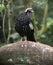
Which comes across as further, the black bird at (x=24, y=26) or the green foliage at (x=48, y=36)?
the green foliage at (x=48, y=36)

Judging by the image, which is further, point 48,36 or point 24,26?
point 48,36

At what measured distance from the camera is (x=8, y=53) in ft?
16.6

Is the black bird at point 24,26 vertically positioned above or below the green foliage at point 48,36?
above

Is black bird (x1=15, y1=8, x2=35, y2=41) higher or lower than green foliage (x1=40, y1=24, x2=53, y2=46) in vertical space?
higher

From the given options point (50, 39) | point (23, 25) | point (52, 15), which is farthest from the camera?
point (52, 15)

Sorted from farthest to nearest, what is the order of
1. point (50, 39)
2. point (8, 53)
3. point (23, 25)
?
point (50, 39), point (23, 25), point (8, 53)

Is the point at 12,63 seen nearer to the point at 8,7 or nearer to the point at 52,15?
the point at 8,7

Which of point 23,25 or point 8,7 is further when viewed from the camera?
point 8,7

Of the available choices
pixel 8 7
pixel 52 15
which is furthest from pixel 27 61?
pixel 52 15

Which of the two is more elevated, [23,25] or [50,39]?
[23,25]

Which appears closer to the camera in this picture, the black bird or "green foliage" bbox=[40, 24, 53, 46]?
the black bird

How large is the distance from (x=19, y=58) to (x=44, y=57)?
1.61 feet

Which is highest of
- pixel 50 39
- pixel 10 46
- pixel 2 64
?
pixel 10 46

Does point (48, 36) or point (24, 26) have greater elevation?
point (24, 26)
